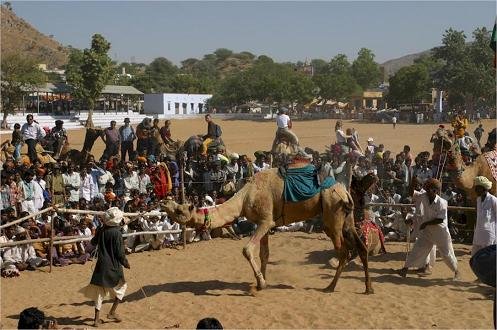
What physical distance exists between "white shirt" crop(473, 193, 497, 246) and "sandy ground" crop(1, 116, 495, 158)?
20844mm

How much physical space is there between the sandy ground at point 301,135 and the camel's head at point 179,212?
769 inches

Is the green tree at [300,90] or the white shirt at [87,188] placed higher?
the green tree at [300,90]

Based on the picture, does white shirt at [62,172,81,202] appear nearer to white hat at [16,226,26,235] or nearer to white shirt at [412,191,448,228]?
white hat at [16,226,26,235]

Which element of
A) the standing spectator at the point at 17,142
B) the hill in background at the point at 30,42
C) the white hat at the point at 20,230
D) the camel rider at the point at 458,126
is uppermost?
the hill in background at the point at 30,42

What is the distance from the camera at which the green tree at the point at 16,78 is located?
162 ft

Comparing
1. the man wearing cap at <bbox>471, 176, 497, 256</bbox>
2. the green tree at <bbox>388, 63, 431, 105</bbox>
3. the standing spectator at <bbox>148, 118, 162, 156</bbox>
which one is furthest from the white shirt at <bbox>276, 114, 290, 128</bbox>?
the green tree at <bbox>388, 63, 431, 105</bbox>

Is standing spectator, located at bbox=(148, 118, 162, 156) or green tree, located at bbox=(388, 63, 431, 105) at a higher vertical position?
green tree, located at bbox=(388, 63, 431, 105)

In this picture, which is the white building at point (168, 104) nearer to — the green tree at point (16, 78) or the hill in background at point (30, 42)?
the green tree at point (16, 78)

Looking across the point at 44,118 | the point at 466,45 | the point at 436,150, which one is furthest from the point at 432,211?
the point at 466,45

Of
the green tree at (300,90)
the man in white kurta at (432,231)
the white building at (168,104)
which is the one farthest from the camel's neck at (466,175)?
the green tree at (300,90)

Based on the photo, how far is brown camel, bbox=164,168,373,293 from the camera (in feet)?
32.6

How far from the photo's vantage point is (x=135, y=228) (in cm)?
1362

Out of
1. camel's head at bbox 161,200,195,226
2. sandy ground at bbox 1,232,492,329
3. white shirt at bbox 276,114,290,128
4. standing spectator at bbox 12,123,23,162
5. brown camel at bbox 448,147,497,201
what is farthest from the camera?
standing spectator at bbox 12,123,23,162

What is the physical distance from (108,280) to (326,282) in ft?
12.5
